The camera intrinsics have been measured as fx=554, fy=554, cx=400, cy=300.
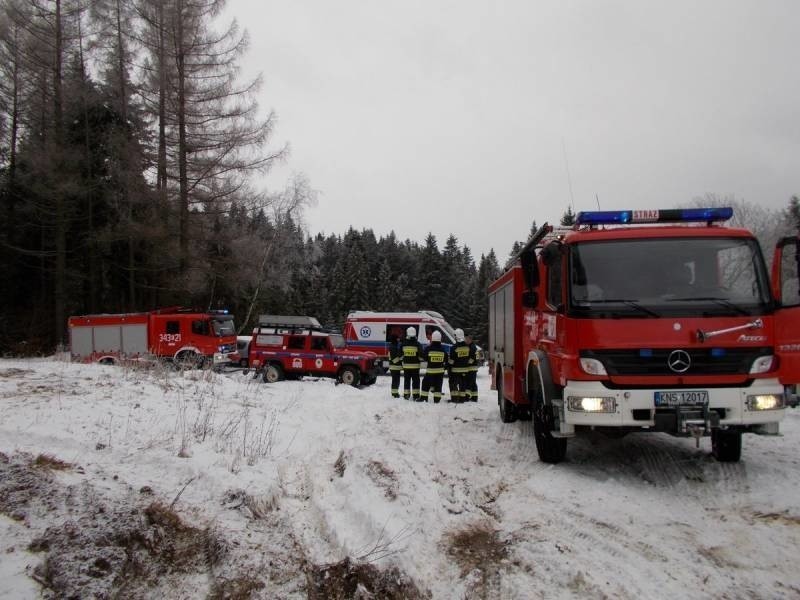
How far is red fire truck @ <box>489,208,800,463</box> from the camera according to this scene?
5480 millimetres

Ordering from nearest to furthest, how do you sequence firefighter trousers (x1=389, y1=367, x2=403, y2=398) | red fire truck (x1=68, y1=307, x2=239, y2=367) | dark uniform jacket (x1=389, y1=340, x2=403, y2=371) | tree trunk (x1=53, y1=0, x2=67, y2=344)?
firefighter trousers (x1=389, y1=367, x2=403, y2=398)
dark uniform jacket (x1=389, y1=340, x2=403, y2=371)
red fire truck (x1=68, y1=307, x2=239, y2=367)
tree trunk (x1=53, y1=0, x2=67, y2=344)

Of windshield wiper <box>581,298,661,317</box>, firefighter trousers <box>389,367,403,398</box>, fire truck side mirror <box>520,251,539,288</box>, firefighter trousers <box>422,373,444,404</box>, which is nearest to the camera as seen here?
windshield wiper <box>581,298,661,317</box>

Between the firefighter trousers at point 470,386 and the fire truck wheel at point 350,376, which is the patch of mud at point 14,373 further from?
the fire truck wheel at point 350,376

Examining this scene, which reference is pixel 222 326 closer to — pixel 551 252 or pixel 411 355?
pixel 411 355

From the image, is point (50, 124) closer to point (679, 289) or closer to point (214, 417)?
point (214, 417)

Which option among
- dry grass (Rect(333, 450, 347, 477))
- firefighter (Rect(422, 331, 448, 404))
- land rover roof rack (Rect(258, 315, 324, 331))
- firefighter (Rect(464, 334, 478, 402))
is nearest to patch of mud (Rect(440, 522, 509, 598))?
dry grass (Rect(333, 450, 347, 477))

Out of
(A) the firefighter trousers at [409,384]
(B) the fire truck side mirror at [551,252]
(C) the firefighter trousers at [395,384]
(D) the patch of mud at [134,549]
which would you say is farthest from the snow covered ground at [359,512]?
(C) the firefighter trousers at [395,384]

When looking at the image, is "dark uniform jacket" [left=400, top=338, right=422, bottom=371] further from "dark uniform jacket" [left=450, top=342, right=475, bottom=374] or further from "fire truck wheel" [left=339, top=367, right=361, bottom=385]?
"fire truck wheel" [left=339, top=367, right=361, bottom=385]

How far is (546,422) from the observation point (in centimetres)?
641

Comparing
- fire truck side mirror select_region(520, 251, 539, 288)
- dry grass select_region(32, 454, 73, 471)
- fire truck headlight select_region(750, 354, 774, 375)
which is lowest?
dry grass select_region(32, 454, 73, 471)

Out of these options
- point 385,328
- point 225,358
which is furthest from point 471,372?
point 225,358

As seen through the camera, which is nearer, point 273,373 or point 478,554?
point 478,554

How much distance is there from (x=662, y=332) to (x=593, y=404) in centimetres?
99

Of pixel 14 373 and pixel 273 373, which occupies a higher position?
pixel 14 373
